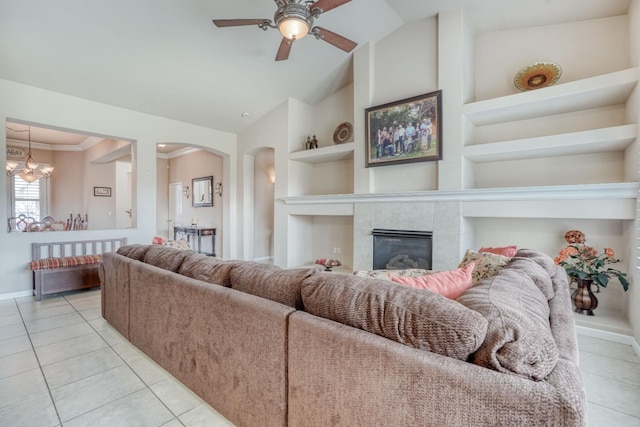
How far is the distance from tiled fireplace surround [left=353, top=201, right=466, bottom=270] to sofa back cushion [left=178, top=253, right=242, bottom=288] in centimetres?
284

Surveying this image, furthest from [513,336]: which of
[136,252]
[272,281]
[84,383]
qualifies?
[136,252]

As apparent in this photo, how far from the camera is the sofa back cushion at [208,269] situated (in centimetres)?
174

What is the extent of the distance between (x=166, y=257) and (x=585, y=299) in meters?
3.98

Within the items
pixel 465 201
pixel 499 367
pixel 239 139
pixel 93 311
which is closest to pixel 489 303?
pixel 499 367

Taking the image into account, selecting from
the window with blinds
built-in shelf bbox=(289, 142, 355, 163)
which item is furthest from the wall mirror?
the window with blinds

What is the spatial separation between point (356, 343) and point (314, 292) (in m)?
0.30

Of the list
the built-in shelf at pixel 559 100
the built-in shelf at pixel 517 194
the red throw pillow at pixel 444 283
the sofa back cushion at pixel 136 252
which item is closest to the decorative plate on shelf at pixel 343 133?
the built-in shelf at pixel 517 194

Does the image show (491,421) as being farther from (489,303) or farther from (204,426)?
(204,426)

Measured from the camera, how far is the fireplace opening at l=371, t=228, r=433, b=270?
13.2 ft

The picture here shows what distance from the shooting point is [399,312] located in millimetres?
999

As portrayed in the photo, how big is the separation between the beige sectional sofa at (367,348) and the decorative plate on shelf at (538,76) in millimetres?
2683

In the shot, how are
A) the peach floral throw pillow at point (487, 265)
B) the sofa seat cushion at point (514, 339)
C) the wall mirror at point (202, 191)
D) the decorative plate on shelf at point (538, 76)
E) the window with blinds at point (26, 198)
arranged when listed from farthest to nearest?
the wall mirror at point (202, 191)
the window with blinds at point (26, 198)
the decorative plate on shelf at point (538, 76)
the peach floral throw pillow at point (487, 265)
the sofa seat cushion at point (514, 339)

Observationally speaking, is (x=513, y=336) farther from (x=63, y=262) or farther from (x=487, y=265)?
(x=63, y=262)

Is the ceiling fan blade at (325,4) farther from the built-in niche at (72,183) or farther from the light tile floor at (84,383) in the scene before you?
the built-in niche at (72,183)
